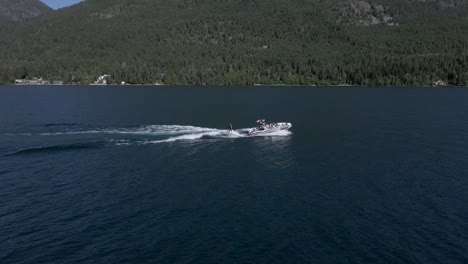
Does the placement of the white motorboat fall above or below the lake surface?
above

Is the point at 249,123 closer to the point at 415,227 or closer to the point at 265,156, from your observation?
the point at 265,156

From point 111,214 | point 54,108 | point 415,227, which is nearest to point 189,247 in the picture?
point 111,214

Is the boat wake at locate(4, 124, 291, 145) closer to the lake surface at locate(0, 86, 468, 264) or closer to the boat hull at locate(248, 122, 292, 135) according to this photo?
the lake surface at locate(0, 86, 468, 264)

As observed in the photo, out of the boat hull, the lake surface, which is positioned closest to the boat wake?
the lake surface

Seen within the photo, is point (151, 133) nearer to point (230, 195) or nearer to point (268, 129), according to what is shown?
point (268, 129)

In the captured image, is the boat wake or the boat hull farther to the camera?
the boat hull

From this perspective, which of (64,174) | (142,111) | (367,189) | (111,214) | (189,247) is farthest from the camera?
(142,111)

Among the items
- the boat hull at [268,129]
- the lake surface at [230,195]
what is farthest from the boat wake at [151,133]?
the boat hull at [268,129]

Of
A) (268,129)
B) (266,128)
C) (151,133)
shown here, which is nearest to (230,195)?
(266,128)
